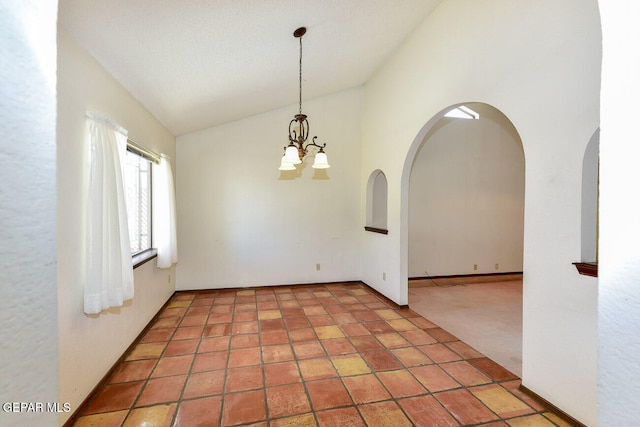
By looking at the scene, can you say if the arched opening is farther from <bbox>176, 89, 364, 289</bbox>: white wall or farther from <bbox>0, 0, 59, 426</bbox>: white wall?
<bbox>0, 0, 59, 426</bbox>: white wall

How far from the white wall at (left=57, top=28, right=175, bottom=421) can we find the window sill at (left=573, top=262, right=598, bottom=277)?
3107 mm

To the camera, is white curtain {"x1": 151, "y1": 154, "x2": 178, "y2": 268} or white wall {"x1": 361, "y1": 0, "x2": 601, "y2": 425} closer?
white wall {"x1": 361, "y1": 0, "x2": 601, "y2": 425}

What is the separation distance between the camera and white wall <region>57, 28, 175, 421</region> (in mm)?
1773

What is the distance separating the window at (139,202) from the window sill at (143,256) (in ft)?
0.18

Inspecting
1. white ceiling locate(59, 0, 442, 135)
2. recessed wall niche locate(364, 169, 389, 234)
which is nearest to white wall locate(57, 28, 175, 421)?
white ceiling locate(59, 0, 442, 135)

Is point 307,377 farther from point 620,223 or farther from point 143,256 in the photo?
point 620,223

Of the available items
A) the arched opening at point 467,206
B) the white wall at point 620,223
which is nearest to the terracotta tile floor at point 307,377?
the white wall at point 620,223

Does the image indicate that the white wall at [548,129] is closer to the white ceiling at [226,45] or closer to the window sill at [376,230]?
the white ceiling at [226,45]

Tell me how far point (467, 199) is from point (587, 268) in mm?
4022

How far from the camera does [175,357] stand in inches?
108

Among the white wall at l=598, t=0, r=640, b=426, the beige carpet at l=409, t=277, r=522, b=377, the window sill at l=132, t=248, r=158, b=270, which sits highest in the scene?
the white wall at l=598, t=0, r=640, b=426

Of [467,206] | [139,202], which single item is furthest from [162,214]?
[467,206]

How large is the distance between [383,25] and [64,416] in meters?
4.24

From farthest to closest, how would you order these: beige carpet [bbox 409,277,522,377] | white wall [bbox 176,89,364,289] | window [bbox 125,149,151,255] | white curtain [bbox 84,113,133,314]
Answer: white wall [bbox 176,89,364,289], window [bbox 125,149,151,255], beige carpet [bbox 409,277,522,377], white curtain [bbox 84,113,133,314]
